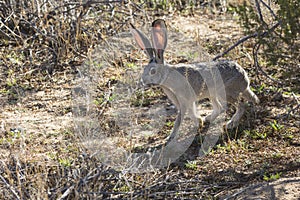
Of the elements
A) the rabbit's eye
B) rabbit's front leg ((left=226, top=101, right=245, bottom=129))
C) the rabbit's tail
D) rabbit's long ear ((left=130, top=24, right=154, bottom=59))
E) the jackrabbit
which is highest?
rabbit's long ear ((left=130, top=24, right=154, bottom=59))

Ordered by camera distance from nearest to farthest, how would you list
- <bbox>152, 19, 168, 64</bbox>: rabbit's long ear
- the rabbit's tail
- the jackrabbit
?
<bbox>152, 19, 168, 64</bbox>: rabbit's long ear
the jackrabbit
the rabbit's tail

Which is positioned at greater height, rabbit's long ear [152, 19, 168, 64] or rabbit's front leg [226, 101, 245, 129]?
rabbit's long ear [152, 19, 168, 64]

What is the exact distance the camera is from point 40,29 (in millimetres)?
8023

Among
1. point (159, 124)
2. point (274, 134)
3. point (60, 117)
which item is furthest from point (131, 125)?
point (274, 134)

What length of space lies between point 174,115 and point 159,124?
271 mm

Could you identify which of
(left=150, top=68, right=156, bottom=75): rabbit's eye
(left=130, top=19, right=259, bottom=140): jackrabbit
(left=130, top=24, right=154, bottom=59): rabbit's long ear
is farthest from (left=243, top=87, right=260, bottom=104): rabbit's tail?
(left=130, top=24, right=154, bottom=59): rabbit's long ear

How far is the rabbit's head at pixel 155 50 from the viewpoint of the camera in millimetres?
5387

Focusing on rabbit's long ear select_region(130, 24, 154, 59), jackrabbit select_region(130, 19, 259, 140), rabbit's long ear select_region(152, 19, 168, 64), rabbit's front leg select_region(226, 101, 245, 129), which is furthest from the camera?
rabbit's front leg select_region(226, 101, 245, 129)

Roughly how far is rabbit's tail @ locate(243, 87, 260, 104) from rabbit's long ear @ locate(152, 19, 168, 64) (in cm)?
117

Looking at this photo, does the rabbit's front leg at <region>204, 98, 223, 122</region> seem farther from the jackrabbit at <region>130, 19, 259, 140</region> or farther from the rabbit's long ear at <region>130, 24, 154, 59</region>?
the rabbit's long ear at <region>130, 24, 154, 59</region>

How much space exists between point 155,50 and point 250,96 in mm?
1348

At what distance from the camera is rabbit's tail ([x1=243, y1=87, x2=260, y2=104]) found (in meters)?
6.15

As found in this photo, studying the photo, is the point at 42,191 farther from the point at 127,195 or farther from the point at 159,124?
the point at 159,124

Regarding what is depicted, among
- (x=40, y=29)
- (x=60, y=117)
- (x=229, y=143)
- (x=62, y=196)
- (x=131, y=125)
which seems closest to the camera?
(x=62, y=196)
